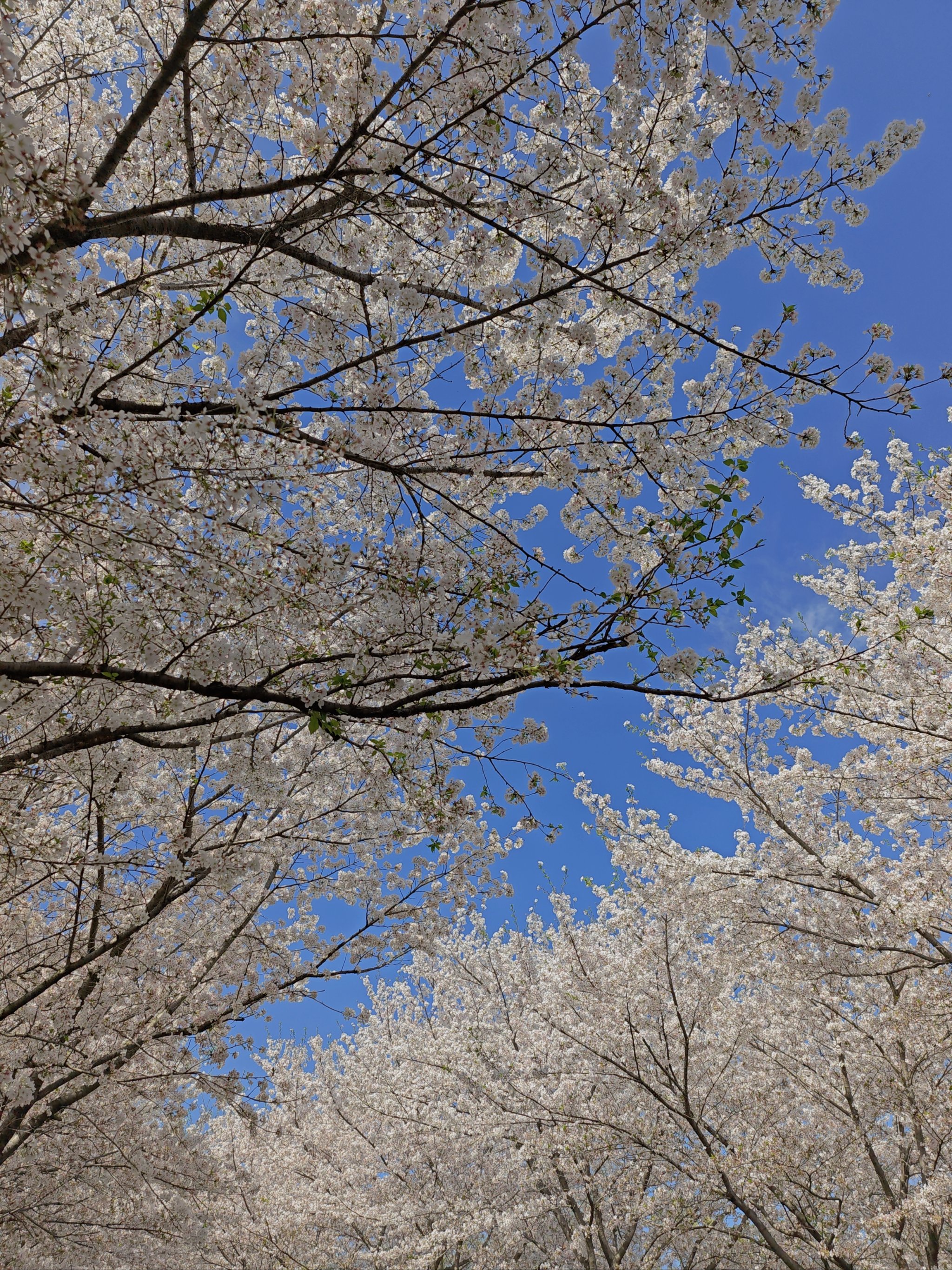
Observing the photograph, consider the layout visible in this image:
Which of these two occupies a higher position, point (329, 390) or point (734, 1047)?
point (329, 390)

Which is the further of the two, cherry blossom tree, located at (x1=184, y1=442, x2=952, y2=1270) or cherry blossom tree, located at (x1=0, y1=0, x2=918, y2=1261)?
cherry blossom tree, located at (x1=184, y1=442, x2=952, y2=1270)

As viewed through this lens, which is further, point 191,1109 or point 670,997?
point 670,997

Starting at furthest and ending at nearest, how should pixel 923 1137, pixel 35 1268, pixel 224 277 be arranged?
pixel 35 1268 → pixel 923 1137 → pixel 224 277

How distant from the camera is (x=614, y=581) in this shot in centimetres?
395

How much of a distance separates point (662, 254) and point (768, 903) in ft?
21.8

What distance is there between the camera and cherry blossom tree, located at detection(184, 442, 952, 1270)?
286 inches

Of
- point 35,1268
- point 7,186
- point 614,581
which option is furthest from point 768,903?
point 35,1268

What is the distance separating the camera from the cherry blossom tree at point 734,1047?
23.8ft

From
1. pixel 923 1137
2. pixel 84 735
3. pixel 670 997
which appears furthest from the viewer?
pixel 670 997

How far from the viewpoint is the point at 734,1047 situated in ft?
30.8

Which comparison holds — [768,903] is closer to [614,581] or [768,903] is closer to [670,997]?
[670,997]

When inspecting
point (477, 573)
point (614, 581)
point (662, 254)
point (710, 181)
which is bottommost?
point (614, 581)

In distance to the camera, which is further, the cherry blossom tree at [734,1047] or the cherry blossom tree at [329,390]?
the cherry blossom tree at [734,1047]

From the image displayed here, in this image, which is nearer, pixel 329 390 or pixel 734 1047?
pixel 329 390
